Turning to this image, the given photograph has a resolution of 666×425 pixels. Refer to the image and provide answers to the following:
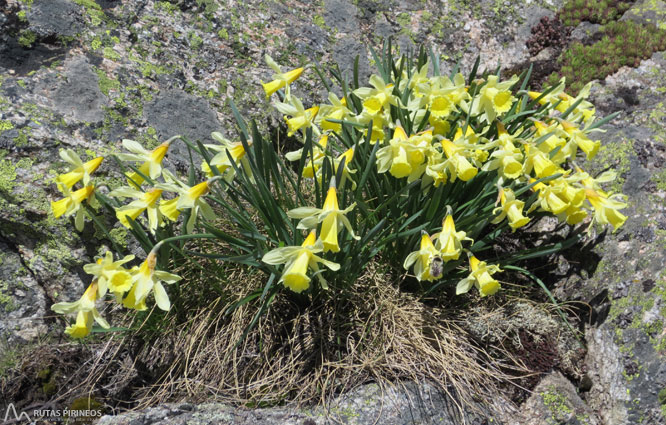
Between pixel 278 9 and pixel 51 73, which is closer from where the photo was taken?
pixel 51 73

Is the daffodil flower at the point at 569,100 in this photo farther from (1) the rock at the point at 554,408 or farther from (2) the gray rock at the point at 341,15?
(2) the gray rock at the point at 341,15

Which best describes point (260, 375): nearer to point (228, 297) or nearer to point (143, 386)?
point (228, 297)

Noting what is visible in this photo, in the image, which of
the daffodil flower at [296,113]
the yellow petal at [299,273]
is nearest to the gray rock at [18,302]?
the yellow petal at [299,273]

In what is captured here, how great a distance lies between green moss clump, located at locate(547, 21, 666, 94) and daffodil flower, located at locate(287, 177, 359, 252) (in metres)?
2.34

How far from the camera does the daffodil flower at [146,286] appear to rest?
195 centimetres

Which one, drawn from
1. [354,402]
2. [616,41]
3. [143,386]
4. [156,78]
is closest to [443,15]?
[616,41]

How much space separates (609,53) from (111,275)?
356cm

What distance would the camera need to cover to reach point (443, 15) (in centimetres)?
381

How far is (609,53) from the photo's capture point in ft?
11.7

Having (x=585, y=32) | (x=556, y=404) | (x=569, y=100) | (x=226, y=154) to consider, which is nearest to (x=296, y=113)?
(x=226, y=154)

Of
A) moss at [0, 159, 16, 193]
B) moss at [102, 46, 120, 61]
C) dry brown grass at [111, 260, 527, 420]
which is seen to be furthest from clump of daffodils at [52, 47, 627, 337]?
moss at [102, 46, 120, 61]

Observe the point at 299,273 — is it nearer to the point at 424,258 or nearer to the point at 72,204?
the point at 424,258

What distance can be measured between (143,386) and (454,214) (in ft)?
5.95

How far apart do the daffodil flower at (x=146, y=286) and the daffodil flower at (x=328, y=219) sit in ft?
1.92
